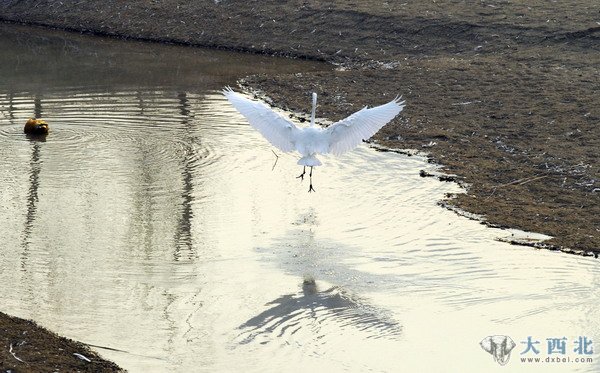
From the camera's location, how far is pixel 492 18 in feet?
75.4

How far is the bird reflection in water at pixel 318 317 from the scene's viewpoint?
8.89m

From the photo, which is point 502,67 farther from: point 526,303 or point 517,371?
point 517,371

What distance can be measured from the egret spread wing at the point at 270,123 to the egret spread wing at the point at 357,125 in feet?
1.57

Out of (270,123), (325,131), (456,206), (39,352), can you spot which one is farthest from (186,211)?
(39,352)

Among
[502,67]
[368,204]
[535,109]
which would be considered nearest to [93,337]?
[368,204]

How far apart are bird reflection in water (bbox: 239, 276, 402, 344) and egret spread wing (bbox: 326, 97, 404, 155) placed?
2599 millimetres

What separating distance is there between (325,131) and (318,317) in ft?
10.7

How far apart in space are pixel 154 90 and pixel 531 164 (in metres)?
8.45

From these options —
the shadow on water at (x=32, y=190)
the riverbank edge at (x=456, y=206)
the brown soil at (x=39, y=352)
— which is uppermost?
the riverbank edge at (x=456, y=206)

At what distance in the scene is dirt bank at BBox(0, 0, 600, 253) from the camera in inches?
512

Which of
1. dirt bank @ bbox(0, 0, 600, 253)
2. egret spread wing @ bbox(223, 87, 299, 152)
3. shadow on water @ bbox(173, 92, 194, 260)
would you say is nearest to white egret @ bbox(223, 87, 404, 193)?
egret spread wing @ bbox(223, 87, 299, 152)

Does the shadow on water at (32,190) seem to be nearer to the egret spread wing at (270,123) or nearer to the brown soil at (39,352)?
the brown soil at (39,352)

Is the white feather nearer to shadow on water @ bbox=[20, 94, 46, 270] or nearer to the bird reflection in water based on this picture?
the bird reflection in water

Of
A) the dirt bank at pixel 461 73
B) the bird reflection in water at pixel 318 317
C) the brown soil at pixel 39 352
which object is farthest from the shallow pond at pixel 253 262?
the dirt bank at pixel 461 73
